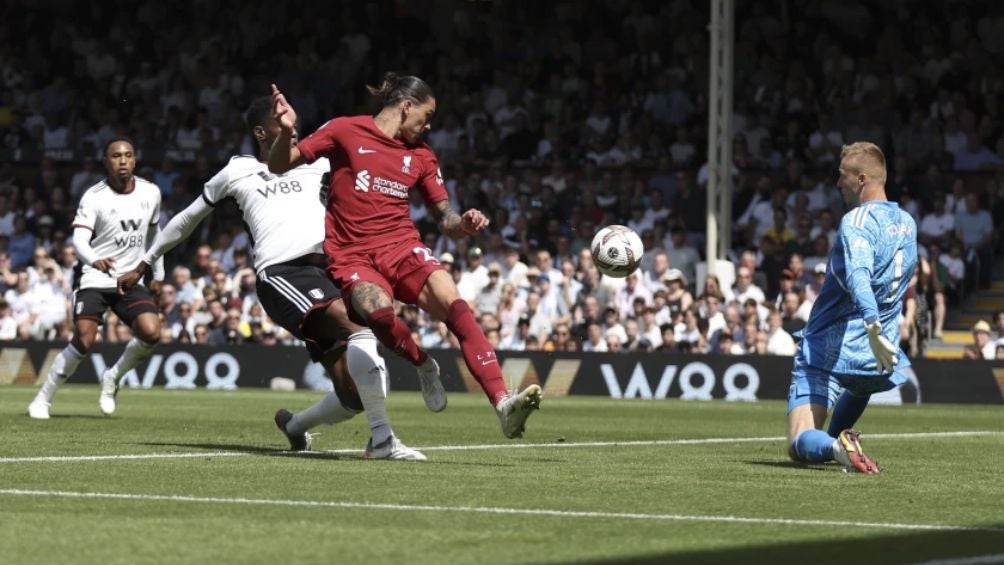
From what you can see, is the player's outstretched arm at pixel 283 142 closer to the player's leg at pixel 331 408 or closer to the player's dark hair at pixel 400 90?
the player's dark hair at pixel 400 90

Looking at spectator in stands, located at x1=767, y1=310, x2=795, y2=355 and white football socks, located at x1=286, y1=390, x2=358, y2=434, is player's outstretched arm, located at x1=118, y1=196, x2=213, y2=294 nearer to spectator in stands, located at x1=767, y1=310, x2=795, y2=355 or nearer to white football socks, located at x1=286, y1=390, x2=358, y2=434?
white football socks, located at x1=286, y1=390, x2=358, y2=434

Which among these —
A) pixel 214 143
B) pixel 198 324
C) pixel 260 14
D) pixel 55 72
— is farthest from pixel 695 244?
pixel 55 72

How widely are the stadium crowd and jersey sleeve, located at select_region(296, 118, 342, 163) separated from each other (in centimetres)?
1269

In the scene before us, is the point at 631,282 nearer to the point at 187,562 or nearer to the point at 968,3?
the point at 968,3

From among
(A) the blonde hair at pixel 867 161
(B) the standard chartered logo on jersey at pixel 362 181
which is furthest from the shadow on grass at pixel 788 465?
(B) the standard chartered logo on jersey at pixel 362 181

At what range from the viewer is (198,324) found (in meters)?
27.0

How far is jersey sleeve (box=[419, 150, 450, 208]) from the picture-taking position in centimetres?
1091

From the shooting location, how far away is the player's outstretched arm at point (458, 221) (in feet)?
33.8

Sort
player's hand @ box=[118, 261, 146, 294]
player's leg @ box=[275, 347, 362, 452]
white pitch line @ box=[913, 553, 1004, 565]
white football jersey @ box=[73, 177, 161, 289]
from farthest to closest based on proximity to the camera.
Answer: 1. white football jersey @ box=[73, 177, 161, 289]
2. player's hand @ box=[118, 261, 146, 294]
3. player's leg @ box=[275, 347, 362, 452]
4. white pitch line @ box=[913, 553, 1004, 565]

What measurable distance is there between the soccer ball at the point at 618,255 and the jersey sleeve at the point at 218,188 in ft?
8.53

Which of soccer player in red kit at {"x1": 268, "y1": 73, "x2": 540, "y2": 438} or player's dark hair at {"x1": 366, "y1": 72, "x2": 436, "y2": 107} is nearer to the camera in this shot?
soccer player in red kit at {"x1": 268, "y1": 73, "x2": 540, "y2": 438}

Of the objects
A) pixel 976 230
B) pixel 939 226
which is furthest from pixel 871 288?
pixel 976 230

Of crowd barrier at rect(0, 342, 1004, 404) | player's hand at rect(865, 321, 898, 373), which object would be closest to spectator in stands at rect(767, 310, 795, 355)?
crowd barrier at rect(0, 342, 1004, 404)

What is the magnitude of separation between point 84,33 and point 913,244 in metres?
27.5
